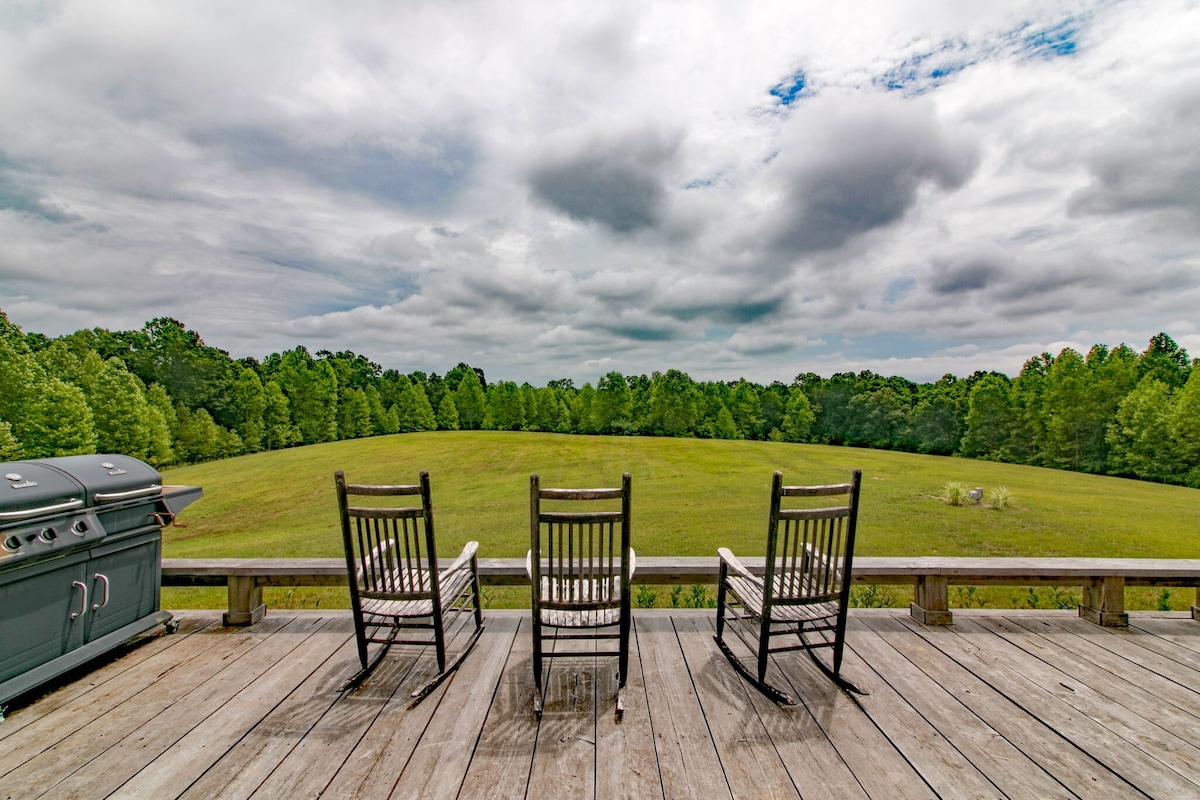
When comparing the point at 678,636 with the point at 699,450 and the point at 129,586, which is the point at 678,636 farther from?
the point at 699,450

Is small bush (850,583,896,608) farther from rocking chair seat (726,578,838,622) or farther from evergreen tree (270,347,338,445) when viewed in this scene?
evergreen tree (270,347,338,445)

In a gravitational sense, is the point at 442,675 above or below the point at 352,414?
below

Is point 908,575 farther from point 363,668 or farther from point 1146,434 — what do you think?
point 1146,434

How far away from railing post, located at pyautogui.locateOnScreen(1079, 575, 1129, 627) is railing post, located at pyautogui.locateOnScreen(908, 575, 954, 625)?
117 centimetres

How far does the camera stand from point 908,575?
384cm

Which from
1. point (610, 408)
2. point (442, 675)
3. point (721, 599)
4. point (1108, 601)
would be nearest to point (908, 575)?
point (721, 599)

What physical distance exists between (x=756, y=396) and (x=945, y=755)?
154ft

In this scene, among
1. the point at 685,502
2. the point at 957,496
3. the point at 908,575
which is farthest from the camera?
the point at 685,502

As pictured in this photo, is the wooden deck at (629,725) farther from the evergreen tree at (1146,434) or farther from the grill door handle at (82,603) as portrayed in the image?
the evergreen tree at (1146,434)

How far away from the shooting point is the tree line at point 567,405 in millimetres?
23422

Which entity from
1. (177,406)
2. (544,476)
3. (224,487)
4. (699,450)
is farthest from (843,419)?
(177,406)

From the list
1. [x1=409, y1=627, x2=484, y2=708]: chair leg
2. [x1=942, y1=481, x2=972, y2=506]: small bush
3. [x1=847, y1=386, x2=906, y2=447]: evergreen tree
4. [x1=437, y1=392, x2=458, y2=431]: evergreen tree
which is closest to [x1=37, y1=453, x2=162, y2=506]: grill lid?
[x1=409, y1=627, x2=484, y2=708]: chair leg

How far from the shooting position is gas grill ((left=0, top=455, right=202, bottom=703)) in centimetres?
279

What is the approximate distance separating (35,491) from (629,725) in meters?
3.92
